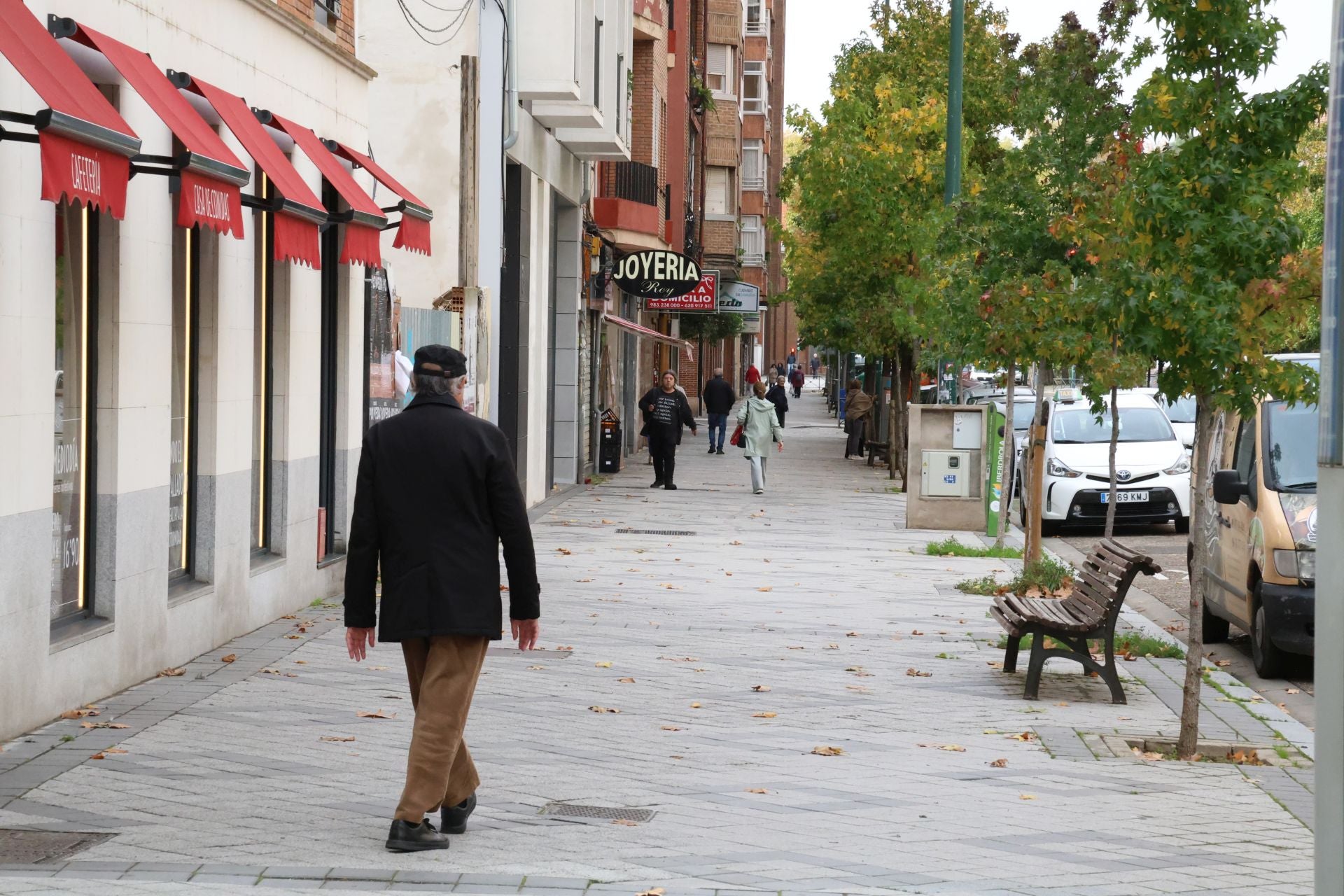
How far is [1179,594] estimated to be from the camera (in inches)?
647

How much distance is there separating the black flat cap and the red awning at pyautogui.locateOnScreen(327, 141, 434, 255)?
7.30 m

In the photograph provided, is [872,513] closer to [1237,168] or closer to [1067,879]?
[1237,168]

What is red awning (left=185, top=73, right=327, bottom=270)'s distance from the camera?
10906mm

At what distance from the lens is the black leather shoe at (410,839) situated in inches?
250

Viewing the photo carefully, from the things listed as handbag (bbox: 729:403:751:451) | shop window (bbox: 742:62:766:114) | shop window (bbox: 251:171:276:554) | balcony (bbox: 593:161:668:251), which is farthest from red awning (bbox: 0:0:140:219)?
shop window (bbox: 742:62:766:114)

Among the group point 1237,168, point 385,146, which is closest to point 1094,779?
point 1237,168

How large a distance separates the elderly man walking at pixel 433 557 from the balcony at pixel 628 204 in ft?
81.7

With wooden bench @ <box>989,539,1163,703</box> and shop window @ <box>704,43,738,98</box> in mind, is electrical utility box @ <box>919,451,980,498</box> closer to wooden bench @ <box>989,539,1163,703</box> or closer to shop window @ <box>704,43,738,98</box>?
wooden bench @ <box>989,539,1163,703</box>

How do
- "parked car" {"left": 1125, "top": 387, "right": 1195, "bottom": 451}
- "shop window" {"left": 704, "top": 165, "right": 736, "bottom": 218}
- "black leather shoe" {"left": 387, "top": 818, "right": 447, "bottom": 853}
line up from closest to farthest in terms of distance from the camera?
"black leather shoe" {"left": 387, "top": 818, "right": 447, "bottom": 853} < "parked car" {"left": 1125, "top": 387, "right": 1195, "bottom": 451} < "shop window" {"left": 704, "top": 165, "right": 736, "bottom": 218}

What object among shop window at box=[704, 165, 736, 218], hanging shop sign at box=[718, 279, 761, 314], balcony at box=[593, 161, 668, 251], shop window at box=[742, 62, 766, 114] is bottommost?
hanging shop sign at box=[718, 279, 761, 314]

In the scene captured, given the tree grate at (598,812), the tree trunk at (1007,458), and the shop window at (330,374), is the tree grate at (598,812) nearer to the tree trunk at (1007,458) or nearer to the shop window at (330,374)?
the shop window at (330,374)

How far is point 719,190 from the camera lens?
57.5 metres

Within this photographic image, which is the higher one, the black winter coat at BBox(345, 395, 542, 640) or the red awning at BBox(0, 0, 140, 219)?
the red awning at BBox(0, 0, 140, 219)

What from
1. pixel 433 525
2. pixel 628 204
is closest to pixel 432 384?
pixel 433 525
